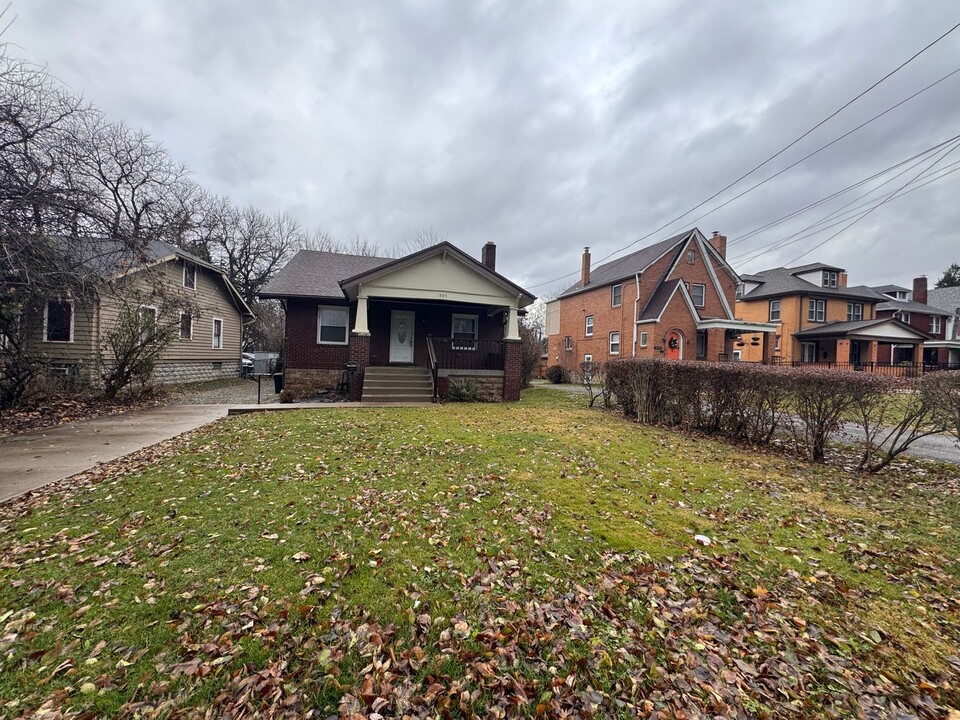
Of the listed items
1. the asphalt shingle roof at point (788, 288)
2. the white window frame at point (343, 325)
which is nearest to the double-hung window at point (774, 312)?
the asphalt shingle roof at point (788, 288)

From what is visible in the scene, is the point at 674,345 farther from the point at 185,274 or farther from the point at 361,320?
the point at 185,274

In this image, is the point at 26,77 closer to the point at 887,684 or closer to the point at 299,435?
the point at 299,435

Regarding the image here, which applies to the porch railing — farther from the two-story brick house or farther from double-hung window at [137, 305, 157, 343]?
the two-story brick house

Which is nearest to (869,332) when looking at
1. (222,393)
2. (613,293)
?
(613,293)

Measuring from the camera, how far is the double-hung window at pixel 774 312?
28828 mm

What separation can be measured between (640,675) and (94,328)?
1815cm

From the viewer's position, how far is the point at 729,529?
4.00m

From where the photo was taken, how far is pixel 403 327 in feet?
51.5

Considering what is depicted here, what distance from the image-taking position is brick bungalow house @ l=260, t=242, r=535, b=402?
1301 centimetres

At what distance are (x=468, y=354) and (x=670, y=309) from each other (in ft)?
44.7

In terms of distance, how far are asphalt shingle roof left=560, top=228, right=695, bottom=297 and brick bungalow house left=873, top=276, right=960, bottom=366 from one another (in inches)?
699

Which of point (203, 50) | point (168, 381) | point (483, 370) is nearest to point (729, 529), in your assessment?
point (483, 370)

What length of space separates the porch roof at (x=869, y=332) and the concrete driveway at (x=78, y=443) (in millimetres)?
33383

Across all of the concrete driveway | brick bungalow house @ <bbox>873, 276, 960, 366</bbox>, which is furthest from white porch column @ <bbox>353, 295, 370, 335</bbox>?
brick bungalow house @ <bbox>873, 276, 960, 366</bbox>
